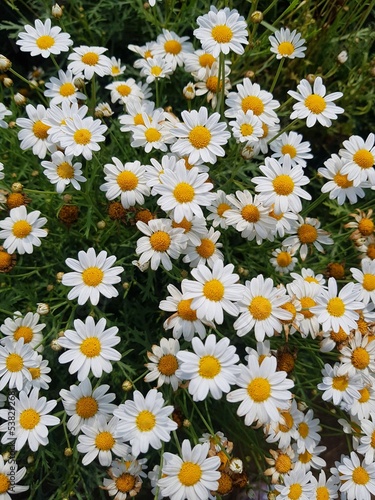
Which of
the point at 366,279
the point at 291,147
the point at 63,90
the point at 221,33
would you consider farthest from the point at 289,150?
the point at 63,90

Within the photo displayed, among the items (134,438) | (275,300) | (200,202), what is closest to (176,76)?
(200,202)

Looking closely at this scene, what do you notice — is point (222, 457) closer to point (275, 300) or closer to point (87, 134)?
point (275, 300)

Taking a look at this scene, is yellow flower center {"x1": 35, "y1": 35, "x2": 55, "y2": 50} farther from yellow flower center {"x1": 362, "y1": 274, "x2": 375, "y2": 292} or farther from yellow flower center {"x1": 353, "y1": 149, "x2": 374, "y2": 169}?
yellow flower center {"x1": 362, "y1": 274, "x2": 375, "y2": 292}

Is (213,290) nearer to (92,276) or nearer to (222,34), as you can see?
(92,276)

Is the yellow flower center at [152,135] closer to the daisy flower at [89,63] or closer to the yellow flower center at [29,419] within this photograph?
the daisy flower at [89,63]

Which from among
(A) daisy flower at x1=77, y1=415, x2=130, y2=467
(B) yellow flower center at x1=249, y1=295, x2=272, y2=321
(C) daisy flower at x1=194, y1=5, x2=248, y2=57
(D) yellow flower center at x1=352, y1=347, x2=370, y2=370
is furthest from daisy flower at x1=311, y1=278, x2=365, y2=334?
(C) daisy flower at x1=194, y1=5, x2=248, y2=57

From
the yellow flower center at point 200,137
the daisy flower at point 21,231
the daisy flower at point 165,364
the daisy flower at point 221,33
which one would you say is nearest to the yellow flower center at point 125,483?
the daisy flower at point 165,364
